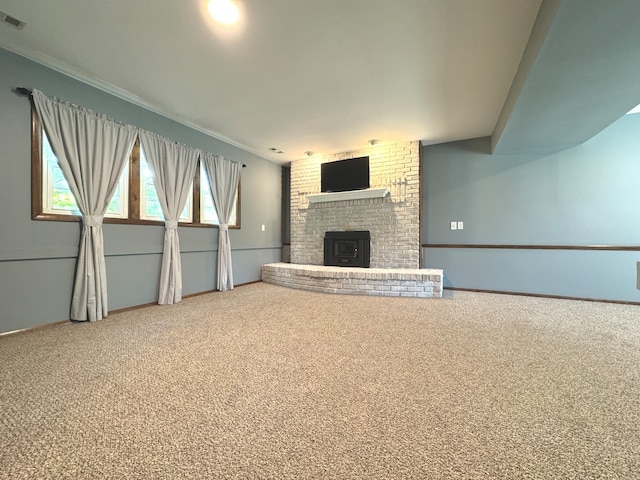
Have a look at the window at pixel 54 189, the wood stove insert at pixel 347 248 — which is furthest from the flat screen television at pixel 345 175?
the window at pixel 54 189

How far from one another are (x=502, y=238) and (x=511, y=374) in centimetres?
317

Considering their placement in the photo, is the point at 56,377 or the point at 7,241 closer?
the point at 56,377

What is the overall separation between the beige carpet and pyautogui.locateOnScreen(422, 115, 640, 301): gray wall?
138 centimetres

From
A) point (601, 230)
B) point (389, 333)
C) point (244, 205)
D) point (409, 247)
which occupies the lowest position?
point (389, 333)

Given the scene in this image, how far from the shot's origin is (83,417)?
48.1 inches

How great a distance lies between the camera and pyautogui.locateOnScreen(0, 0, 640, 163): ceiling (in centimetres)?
181

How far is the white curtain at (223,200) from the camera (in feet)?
13.5

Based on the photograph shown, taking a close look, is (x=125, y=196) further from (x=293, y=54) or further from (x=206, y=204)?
(x=293, y=54)

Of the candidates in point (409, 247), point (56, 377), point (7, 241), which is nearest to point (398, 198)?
point (409, 247)

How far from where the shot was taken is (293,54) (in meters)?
2.30

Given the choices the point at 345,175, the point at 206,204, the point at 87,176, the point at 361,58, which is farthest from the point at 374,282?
the point at 87,176

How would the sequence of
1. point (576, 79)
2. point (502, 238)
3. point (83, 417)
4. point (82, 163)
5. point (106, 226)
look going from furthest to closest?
point (502, 238) → point (106, 226) → point (82, 163) → point (576, 79) → point (83, 417)

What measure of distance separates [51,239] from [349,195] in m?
4.01

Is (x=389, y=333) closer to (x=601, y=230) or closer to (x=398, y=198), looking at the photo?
(x=398, y=198)
